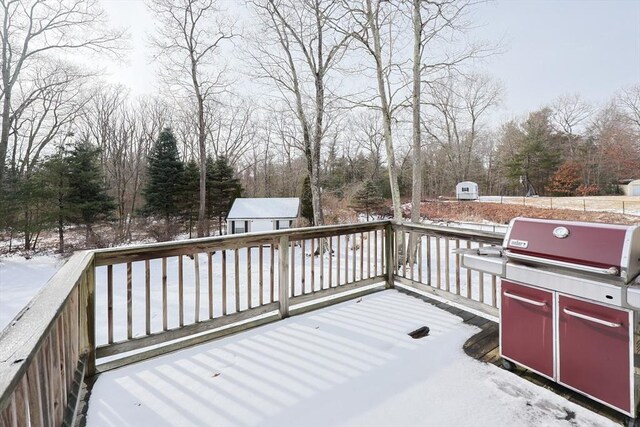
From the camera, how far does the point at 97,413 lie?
74.6 inches

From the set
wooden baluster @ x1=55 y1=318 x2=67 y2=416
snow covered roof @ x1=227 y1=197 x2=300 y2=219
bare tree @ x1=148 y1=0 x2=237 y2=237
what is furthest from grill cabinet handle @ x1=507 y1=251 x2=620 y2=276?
bare tree @ x1=148 y1=0 x2=237 y2=237

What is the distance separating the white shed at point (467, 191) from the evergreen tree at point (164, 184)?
1902 centimetres

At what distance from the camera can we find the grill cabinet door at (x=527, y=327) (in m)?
2.10

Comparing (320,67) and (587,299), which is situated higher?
(320,67)

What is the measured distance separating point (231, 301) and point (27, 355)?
553 cm

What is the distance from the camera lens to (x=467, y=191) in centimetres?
2334

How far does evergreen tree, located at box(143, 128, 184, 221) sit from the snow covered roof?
3.68 metres

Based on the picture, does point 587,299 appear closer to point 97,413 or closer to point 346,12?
point 97,413

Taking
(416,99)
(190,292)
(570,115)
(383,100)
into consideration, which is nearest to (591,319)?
(416,99)

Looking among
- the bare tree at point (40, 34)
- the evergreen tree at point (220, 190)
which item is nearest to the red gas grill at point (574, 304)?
the bare tree at point (40, 34)

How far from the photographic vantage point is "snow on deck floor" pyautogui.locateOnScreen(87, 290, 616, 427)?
1870 mm

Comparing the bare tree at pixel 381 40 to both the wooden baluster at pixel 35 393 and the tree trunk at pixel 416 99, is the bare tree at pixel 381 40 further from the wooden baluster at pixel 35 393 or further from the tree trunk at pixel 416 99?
the wooden baluster at pixel 35 393

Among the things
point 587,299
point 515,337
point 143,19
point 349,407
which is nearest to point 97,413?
point 349,407

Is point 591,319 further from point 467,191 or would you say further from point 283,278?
point 467,191
